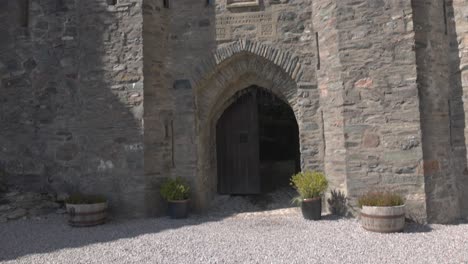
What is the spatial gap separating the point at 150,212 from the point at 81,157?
5.65 feet

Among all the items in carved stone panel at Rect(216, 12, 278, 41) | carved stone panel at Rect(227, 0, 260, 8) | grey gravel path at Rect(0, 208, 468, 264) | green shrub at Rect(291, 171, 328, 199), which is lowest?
grey gravel path at Rect(0, 208, 468, 264)

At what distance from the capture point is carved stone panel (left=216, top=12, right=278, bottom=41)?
6855 millimetres

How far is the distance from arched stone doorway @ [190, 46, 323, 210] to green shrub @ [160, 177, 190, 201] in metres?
0.32

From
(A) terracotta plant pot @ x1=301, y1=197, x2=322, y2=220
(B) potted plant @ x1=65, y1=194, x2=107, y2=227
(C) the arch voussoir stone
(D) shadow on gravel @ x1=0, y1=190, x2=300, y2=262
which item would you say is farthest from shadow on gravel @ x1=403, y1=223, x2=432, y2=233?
(B) potted plant @ x1=65, y1=194, x2=107, y2=227

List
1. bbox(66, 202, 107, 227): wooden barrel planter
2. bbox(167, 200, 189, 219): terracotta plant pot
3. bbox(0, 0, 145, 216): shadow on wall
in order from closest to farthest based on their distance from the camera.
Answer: bbox(66, 202, 107, 227): wooden barrel planter, bbox(167, 200, 189, 219): terracotta plant pot, bbox(0, 0, 145, 216): shadow on wall

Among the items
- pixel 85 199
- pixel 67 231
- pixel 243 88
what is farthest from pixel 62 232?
pixel 243 88

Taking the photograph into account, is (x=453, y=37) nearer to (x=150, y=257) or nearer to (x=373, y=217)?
(x=373, y=217)

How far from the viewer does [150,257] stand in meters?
4.45

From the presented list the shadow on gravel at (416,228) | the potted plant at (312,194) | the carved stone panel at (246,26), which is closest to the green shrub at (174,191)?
the potted plant at (312,194)

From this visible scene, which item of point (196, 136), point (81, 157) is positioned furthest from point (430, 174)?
point (81, 157)

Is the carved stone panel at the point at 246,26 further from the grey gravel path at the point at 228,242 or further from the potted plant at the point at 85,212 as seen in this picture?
the potted plant at the point at 85,212

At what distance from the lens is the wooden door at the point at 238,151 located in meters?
8.28

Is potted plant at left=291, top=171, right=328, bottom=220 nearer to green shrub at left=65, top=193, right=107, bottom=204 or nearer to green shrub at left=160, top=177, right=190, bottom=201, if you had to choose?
green shrub at left=160, top=177, right=190, bottom=201

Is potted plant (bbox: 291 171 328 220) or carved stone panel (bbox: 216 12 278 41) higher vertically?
carved stone panel (bbox: 216 12 278 41)
